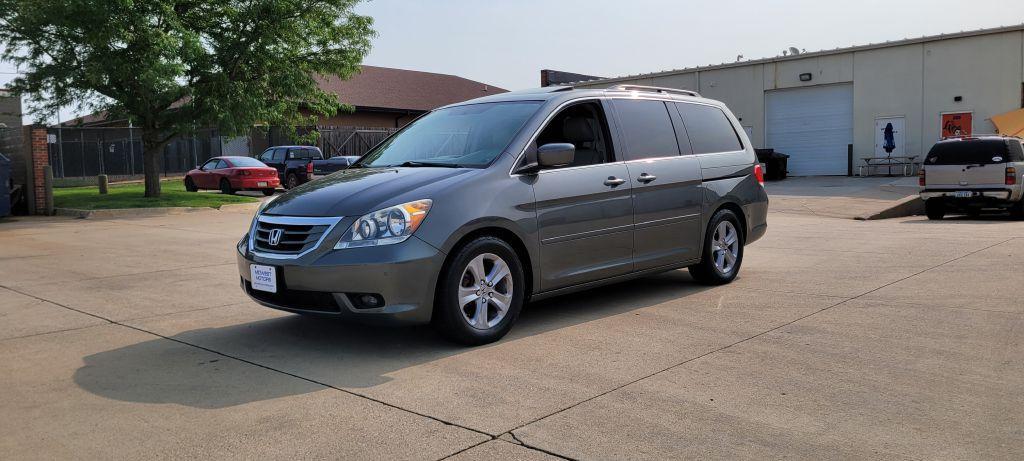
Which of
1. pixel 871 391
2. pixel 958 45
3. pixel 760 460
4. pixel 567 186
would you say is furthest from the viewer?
pixel 958 45

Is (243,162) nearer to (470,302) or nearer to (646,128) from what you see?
(646,128)

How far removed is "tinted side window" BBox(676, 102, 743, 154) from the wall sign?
24.6 meters

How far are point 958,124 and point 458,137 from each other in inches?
1097

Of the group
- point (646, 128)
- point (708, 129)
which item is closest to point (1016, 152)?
point (708, 129)

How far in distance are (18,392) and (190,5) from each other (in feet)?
61.3

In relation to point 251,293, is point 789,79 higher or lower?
higher

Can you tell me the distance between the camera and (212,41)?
21.6m

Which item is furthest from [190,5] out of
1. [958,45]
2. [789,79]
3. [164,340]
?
[958,45]

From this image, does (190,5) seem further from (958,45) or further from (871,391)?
(958,45)

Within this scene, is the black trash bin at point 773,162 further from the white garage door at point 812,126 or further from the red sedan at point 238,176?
the red sedan at point 238,176

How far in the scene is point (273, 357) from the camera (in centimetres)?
553

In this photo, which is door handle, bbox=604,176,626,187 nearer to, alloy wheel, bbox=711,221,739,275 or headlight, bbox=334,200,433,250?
alloy wheel, bbox=711,221,739,275

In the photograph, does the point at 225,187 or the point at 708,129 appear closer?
the point at 708,129

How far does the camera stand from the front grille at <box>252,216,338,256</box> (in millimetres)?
5441
